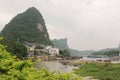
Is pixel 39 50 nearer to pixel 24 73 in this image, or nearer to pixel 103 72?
pixel 103 72

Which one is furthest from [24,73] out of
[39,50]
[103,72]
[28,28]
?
[28,28]

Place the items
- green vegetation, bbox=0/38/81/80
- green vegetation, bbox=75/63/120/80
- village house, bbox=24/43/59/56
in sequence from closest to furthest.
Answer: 1. green vegetation, bbox=0/38/81/80
2. green vegetation, bbox=75/63/120/80
3. village house, bbox=24/43/59/56

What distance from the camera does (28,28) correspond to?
158 m

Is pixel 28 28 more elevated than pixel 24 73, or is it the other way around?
pixel 28 28

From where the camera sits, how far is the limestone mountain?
472ft

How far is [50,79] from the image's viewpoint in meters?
8.95

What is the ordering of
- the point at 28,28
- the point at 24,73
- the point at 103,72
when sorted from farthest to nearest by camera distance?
the point at 28,28 < the point at 103,72 < the point at 24,73

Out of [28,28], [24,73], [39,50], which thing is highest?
[28,28]

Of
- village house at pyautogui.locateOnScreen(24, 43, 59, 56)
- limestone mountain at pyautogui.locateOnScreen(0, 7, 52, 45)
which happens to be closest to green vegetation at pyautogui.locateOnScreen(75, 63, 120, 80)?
village house at pyautogui.locateOnScreen(24, 43, 59, 56)

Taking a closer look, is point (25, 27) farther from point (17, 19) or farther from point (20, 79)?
point (20, 79)

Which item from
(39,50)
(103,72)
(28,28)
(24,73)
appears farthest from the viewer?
(28,28)

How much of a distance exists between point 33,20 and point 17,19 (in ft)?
29.0

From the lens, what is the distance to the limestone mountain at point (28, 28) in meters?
144

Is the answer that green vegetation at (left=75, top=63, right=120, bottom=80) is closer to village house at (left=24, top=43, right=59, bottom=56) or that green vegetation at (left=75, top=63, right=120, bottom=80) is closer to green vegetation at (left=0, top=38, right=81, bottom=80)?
green vegetation at (left=0, top=38, right=81, bottom=80)
